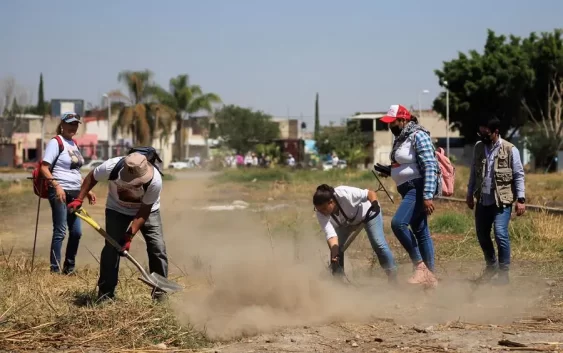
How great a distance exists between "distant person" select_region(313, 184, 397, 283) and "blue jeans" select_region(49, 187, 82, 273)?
2562 mm

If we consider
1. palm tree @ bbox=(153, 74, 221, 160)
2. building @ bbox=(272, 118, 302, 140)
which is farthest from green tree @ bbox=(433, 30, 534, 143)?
building @ bbox=(272, 118, 302, 140)

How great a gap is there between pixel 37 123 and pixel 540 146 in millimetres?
55840

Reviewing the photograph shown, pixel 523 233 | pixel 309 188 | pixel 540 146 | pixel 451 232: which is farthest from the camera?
pixel 540 146

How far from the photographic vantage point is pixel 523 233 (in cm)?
1020

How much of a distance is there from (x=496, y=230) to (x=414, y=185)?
94 centimetres

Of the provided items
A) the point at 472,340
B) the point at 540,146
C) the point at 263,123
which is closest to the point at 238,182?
the point at 540,146

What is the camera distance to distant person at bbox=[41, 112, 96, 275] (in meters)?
7.91

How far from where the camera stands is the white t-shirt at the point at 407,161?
7.17 metres

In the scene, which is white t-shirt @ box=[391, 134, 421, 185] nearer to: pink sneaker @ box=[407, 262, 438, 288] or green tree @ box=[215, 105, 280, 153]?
pink sneaker @ box=[407, 262, 438, 288]

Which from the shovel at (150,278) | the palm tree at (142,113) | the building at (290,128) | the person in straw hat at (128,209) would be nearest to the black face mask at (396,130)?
the person in straw hat at (128,209)

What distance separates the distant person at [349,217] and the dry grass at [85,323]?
66.9 inches

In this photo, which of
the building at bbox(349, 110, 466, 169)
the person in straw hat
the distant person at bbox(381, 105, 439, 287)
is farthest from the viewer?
the building at bbox(349, 110, 466, 169)

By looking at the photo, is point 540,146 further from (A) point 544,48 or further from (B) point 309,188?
(B) point 309,188

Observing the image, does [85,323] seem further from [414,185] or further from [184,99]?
[184,99]
